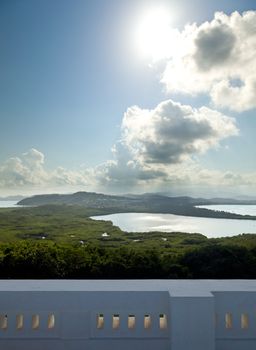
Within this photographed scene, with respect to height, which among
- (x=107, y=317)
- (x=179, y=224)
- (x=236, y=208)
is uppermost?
(x=236, y=208)

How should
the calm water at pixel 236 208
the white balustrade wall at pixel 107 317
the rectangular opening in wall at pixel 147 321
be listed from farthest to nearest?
the calm water at pixel 236 208, the rectangular opening in wall at pixel 147 321, the white balustrade wall at pixel 107 317

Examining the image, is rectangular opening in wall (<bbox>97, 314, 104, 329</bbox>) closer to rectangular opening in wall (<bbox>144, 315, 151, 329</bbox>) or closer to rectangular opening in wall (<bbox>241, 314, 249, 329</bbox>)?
rectangular opening in wall (<bbox>144, 315, 151, 329</bbox>)

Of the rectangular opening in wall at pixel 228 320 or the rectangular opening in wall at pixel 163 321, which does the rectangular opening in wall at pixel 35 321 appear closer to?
the rectangular opening in wall at pixel 163 321

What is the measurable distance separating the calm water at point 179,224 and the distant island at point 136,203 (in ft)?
1.29

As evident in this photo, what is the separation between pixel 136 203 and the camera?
2853cm

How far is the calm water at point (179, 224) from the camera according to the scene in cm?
2142

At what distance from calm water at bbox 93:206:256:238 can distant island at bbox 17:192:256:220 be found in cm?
39

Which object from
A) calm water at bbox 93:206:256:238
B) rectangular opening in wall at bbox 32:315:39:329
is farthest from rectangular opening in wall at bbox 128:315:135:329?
calm water at bbox 93:206:256:238

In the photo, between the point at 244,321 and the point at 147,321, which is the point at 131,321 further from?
the point at 244,321

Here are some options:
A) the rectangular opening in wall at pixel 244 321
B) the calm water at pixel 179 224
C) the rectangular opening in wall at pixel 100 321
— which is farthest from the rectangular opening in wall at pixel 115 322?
the calm water at pixel 179 224

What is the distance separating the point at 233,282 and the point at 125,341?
1.56 m

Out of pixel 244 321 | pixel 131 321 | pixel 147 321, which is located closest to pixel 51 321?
pixel 131 321

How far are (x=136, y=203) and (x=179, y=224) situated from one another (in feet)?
16.6

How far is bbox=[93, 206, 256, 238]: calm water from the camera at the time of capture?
21422 millimetres
